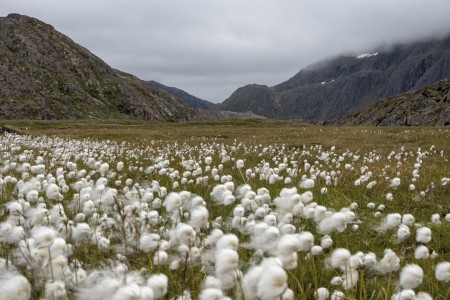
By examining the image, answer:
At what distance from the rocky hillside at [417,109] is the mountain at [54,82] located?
8191 cm

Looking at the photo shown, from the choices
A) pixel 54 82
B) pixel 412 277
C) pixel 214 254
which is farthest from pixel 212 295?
pixel 54 82

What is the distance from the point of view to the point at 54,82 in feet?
442

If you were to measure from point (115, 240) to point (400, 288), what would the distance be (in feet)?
9.57

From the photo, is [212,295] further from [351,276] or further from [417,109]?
[417,109]

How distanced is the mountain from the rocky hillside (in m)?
81.9

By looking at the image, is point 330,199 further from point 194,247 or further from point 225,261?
point 225,261

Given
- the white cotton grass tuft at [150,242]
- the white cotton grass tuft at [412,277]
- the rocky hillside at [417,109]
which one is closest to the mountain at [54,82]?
the rocky hillside at [417,109]

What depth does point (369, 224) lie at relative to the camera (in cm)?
519

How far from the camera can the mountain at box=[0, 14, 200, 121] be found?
116562mm

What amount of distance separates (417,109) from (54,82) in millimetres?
112992

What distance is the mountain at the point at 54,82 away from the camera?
382 ft

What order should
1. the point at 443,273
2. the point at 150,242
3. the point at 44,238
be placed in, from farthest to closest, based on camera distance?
the point at 150,242 → the point at 443,273 → the point at 44,238

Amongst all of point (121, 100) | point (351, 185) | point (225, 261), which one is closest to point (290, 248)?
point (225, 261)

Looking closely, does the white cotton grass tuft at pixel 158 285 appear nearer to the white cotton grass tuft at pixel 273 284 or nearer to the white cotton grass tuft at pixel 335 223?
the white cotton grass tuft at pixel 273 284
